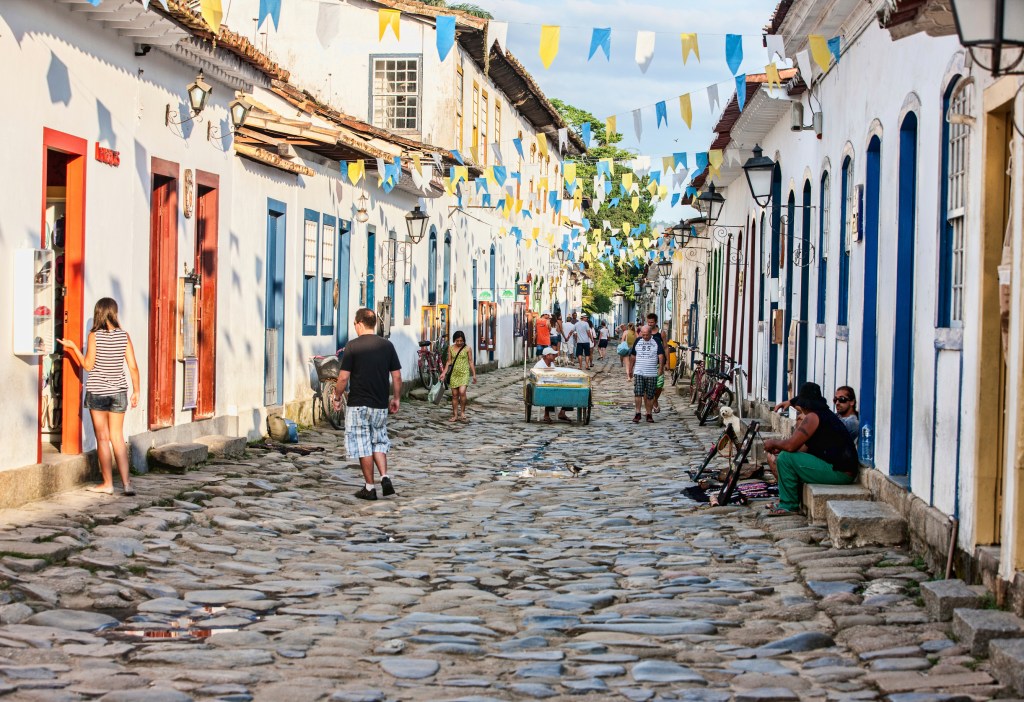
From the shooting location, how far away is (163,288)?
14.1 metres

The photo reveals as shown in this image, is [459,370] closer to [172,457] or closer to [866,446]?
[172,457]

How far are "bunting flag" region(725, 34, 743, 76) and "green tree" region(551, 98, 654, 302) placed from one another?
48.2 m

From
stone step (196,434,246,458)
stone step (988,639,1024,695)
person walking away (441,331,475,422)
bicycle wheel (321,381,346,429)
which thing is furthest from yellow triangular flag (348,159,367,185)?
stone step (988,639,1024,695)

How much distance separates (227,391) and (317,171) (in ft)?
17.2

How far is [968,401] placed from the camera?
8148 millimetres

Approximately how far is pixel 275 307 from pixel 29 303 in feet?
25.9

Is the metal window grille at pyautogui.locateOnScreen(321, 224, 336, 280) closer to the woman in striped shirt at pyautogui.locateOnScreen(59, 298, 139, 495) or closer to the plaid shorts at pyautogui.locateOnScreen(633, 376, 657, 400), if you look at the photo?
the plaid shorts at pyautogui.locateOnScreen(633, 376, 657, 400)

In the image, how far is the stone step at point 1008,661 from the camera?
5.96 meters

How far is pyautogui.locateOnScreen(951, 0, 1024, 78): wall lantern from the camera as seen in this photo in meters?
6.23

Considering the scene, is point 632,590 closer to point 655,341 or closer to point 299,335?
point 299,335

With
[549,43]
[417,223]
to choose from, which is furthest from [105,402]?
[417,223]

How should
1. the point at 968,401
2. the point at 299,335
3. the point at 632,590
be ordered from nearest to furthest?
the point at 968,401
the point at 632,590
the point at 299,335

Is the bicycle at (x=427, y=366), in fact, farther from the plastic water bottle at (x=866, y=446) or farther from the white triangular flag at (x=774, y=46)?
the plastic water bottle at (x=866, y=446)

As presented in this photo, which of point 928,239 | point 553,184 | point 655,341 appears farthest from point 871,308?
point 553,184
